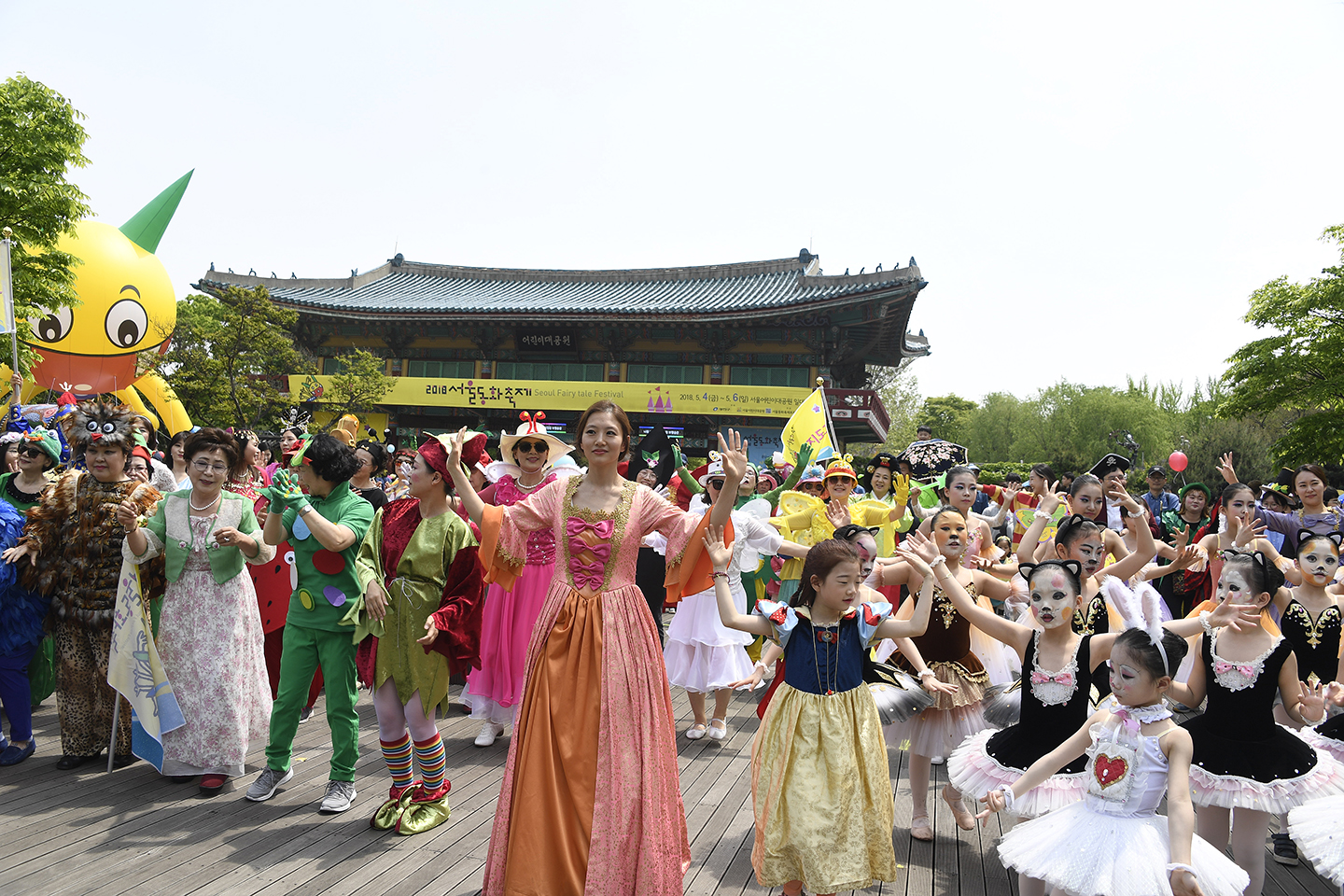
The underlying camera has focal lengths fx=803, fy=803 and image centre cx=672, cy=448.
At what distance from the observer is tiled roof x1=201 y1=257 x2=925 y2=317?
23047mm

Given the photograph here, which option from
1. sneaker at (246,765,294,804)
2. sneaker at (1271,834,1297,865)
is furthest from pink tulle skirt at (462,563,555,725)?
sneaker at (1271,834,1297,865)

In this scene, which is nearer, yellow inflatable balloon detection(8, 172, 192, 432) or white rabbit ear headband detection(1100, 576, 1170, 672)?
white rabbit ear headband detection(1100, 576, 1170, 672)

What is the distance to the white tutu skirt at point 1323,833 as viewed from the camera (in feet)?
8.52

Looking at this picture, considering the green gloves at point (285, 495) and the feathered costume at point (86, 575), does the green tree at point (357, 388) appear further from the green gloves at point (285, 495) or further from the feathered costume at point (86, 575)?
the green gloves at point (285, 495)

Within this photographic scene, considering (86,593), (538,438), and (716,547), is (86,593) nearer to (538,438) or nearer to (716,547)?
(538,438)

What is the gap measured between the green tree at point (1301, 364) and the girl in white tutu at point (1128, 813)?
18.1 m

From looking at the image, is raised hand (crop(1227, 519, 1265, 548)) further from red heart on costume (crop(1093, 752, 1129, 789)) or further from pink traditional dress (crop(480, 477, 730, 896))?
pink traditional dress (crop(480, 477, 730, 896))

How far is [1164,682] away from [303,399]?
857 inches

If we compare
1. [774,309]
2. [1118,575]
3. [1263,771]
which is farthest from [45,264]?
[774,309]

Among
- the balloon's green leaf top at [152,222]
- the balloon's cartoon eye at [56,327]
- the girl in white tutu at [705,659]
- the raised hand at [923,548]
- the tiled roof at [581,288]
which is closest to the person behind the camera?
the raised hand at [923,548]

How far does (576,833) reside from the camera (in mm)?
2932

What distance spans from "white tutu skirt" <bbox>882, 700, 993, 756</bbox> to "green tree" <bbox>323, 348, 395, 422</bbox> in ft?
64.3

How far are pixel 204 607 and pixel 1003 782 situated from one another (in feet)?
13.3

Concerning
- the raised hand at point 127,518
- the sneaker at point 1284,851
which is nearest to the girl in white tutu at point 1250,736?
the sneaker at point 1284,851
